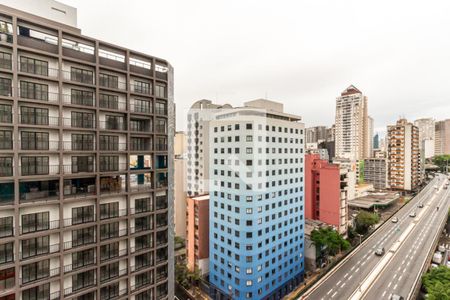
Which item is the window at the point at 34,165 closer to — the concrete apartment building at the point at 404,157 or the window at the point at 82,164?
the window at the point at 82,164

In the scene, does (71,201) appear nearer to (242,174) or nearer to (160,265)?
(160,265)

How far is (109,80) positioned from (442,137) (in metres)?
255

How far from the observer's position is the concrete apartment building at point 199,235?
144ft

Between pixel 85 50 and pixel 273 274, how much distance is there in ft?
136

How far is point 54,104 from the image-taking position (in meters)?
17.6

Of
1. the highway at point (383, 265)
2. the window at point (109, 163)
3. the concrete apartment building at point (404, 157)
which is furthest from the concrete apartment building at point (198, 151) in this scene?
the concrete apartment building at point (404, 157)

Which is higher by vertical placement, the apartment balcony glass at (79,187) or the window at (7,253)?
the apartment balcony glass at (79,187)

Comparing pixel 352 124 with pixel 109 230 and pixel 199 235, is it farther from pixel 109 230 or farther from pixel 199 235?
pixel 109 230

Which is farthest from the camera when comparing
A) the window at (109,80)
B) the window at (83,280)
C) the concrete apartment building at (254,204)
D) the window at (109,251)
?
the concrete apartment building at (254,204)

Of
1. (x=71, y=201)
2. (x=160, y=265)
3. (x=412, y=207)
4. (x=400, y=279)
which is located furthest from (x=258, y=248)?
(x=412, y=207)

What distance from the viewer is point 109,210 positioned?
20.6 m

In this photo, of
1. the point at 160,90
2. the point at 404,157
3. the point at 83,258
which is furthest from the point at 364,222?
the point at 404,157

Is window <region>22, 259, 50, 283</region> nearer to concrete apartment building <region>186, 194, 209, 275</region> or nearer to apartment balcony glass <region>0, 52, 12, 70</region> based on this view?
apartment balcony glass <region>0, 52, 12, 70</region>

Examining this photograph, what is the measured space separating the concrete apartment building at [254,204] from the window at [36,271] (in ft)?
84.1
